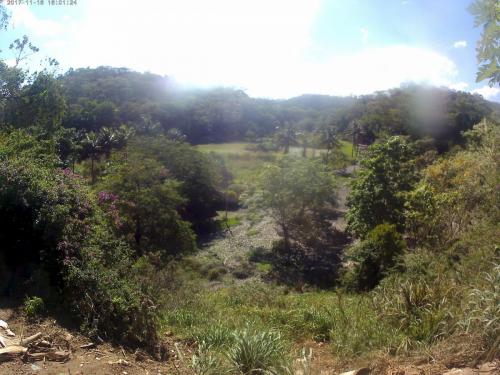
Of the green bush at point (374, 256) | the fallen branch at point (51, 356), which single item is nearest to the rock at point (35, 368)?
the fallen branch at point (51, 356)

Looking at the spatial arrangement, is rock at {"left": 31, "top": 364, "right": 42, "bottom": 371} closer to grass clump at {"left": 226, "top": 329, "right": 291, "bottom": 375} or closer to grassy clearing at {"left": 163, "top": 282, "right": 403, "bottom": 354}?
grass clump at {"left": 226, "top": 329, "right": 291, "bottom": 375}

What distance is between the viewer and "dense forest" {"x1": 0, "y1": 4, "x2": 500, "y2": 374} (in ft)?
18.2

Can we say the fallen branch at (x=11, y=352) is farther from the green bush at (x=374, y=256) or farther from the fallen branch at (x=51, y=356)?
the green bush at (x=374, y=256)

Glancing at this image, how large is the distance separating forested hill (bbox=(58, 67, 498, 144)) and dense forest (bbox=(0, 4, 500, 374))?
35cm

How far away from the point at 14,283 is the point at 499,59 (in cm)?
607

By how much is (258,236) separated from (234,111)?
44551 mm

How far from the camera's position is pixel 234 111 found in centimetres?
7288

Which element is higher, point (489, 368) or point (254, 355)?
point (489, 368)

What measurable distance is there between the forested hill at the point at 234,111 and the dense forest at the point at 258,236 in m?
0.35

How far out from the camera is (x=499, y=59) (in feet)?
8.14

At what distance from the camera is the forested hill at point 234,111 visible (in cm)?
4400

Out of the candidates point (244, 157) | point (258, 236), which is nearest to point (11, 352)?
point (258, 236)

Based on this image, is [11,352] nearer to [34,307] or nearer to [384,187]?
[34,307]

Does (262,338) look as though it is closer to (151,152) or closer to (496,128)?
(496,128)
